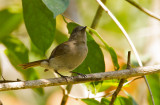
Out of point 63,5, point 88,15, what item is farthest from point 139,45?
point 63,5

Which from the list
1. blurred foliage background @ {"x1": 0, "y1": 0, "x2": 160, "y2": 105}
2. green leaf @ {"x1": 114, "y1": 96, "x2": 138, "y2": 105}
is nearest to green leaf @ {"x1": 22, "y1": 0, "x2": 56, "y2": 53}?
blurred foliage background @ {"x1": 0, "y1": 0, "x2": 160, "y2": 105}

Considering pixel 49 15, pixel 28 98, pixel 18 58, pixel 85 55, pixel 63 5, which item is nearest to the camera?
pixel 63 5

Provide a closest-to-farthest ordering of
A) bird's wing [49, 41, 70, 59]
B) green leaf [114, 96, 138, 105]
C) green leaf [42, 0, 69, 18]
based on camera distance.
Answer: green leaf [42, 0, 69, 18], green leaf [114, 96, 138, 105], bird's wing [49, 41, 70, 59]

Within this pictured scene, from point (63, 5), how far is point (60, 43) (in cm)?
132

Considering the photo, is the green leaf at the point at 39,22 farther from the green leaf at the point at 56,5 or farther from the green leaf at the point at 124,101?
the green leaf at the point at 124,101

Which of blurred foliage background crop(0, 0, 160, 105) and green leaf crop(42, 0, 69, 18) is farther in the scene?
blurred foliage background crop(0, 0, 160, 105)

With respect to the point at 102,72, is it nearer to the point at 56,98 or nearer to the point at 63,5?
the point at 63,5

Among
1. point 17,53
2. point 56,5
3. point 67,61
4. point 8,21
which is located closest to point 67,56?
point 67,61

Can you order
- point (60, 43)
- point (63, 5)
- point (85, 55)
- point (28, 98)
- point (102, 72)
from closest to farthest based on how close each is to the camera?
point (63, 5)
point (102, 72)
point (85, 55)
point (60, 43)
point (28, 98)

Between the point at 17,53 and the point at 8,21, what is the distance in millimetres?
353

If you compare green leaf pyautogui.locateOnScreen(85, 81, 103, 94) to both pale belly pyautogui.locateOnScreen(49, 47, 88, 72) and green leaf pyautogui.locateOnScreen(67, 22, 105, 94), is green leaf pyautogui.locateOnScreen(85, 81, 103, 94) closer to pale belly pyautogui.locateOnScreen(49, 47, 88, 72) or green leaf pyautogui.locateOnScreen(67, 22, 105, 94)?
green leaf pyautogui.locateOnScreen(67, 22, 105, 94)

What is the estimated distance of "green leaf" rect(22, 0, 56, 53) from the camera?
2.36 m

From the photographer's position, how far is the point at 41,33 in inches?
94.6

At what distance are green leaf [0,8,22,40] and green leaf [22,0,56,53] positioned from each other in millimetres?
537
